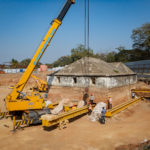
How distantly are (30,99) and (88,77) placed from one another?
545cm

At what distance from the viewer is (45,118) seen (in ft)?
28.7

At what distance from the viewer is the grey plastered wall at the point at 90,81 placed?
1257cm

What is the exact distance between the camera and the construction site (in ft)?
25.5

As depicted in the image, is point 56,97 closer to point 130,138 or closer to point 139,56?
point 130,138

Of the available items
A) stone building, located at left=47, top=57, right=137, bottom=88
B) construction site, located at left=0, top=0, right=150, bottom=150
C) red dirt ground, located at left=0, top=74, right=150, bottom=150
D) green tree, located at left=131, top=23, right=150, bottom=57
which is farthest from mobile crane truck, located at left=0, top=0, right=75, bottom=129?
green tree, located at left=131, top=23, right=150, bottom=57

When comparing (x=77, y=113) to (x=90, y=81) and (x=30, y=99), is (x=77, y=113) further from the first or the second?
(x=90, y=81)

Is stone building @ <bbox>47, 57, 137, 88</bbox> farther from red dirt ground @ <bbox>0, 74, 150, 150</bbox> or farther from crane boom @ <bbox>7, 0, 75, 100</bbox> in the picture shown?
crane boom @ <bbox>7, 0, 75, 100</bbox>

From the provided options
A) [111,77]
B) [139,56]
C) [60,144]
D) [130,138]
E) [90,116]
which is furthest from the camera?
[139,56]

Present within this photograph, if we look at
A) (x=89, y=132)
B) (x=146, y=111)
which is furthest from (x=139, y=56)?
(x=89, y=132)

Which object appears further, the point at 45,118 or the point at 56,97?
the point at 56,97

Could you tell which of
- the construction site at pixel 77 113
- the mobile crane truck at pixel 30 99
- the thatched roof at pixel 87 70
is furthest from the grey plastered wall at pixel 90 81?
the mobile crane truck at pixel 30 99

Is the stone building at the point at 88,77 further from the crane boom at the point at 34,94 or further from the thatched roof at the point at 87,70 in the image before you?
the crane boom at the point at 34,94

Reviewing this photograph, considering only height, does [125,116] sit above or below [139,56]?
below

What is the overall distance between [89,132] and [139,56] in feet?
108
